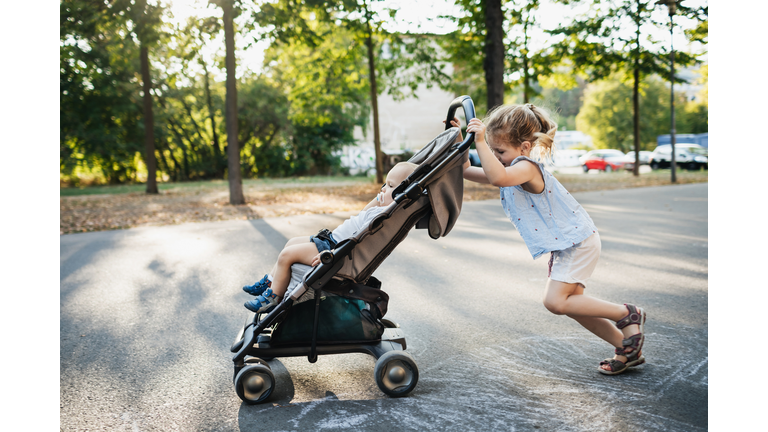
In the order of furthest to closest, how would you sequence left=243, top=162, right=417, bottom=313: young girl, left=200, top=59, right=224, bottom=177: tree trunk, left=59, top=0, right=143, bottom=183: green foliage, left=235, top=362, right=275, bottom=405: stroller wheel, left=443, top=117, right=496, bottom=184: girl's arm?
left=200, top=59, right=224, bottom=177: tree trunk, left=59, top=0, right=143, bottom=183: green foliage, left=443, top=117, right=496, bottom=184: girl's arm, left=243, top=162, right=417, bottom=313: young girl, left=235, top=362, right=275, bottom=405: stroller wheel

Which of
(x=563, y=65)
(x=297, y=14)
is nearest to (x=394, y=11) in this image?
(x=297, y=14)

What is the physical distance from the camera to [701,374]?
316 centimetres

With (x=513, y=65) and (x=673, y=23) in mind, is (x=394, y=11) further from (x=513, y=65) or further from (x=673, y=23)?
(x=673, y=23)

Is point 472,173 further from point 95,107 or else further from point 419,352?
point 95,107

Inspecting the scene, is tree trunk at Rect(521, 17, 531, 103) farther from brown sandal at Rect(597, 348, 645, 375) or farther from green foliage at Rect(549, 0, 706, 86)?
brown sandal at Rect(597, 348, 645, 375)

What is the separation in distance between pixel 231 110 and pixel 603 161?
2859 centimetres

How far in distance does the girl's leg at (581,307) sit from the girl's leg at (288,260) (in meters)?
1.38

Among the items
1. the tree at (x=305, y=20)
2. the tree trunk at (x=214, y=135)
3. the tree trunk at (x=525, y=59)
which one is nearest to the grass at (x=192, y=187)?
the tree trunk at (x=214, y=135)

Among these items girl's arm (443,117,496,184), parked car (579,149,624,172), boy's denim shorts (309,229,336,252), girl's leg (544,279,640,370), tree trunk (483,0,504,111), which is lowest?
girl's leg (544,279,640,370)

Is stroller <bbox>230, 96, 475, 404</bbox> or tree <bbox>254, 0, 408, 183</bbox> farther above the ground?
tree <bbox>254, 0, 408, 183</bbox>

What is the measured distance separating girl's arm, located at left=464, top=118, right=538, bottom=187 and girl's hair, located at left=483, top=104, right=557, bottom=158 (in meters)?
0.27

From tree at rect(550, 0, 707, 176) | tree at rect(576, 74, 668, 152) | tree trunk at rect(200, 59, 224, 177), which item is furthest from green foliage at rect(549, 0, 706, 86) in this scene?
tree at rect(576, 74, 668, 152)

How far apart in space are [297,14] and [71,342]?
10.7m

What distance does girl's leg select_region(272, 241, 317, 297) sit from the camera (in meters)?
2.93
